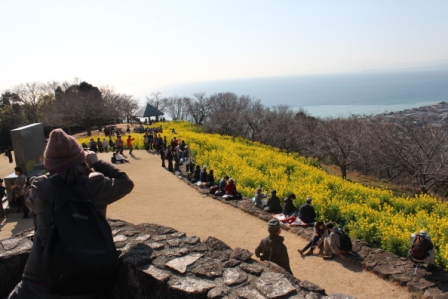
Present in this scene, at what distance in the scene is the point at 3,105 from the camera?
46094mm

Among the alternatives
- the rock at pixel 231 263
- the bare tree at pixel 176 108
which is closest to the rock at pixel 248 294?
the rock at pixel 231 263

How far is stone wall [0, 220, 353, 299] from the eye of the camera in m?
3.34

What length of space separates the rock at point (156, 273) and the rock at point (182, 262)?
0.39 ft

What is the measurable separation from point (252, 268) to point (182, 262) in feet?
2.49

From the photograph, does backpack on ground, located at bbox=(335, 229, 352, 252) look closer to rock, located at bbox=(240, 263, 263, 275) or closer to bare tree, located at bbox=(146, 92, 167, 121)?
rock, located at bbox=(240, 263, 263, 275)

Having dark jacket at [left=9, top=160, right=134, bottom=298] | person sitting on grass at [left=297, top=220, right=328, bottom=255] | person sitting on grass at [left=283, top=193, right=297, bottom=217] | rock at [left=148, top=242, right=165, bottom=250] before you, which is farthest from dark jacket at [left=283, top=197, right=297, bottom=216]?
dark jacket at [left=9, top=160, right=134, bottom=298]

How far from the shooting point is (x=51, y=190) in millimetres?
2668

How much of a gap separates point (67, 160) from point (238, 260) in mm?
2245

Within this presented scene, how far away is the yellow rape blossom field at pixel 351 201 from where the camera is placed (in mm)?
8891

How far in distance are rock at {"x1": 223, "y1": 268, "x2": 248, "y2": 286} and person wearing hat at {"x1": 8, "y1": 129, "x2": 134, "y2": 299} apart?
1359 millimetres

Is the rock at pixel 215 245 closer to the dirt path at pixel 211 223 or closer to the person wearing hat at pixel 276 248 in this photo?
the person wearing hat at pixel 276 248

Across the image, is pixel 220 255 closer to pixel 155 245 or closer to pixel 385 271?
pixel 155 245

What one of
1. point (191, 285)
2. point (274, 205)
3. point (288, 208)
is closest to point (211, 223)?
point (274, 205)

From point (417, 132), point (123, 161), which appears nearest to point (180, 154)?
point (123, 161)
